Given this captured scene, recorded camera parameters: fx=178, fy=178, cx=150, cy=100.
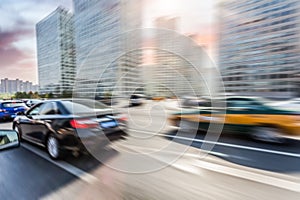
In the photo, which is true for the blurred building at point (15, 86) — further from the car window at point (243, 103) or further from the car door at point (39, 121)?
the car window at point (243, 103)

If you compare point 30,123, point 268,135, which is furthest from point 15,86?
point 268,135

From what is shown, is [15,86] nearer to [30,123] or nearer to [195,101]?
[30,123]

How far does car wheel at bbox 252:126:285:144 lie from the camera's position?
14.9 ft

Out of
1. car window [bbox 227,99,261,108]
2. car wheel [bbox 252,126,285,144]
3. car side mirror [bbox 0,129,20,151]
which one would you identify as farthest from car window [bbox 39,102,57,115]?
car wheel [bbox 252,126,285,144]

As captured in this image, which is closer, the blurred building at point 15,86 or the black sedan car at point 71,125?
the black sedan car at point 71,125

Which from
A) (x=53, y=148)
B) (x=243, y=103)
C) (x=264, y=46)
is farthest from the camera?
(x=264, y=46)

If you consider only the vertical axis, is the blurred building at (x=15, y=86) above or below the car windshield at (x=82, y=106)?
above

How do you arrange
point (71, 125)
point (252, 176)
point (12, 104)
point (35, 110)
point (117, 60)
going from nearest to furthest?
point (252, 176)
point (71, 125)
point (35, 110)
point (117, 60)
point (12, 104)

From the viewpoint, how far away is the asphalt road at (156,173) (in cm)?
241

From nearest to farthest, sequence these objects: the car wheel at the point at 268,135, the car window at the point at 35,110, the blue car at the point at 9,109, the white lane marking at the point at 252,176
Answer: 1. the white lane marking at the point at 252,176
2. the car window at the point at 35,110
3. the car wheel at the point at 268,135
4. the blue car at the point at 9,109

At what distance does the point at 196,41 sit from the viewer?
4109 millimetres

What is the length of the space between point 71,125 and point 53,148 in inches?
27.7

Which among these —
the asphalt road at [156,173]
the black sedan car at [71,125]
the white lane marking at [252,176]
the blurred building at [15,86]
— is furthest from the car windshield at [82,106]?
the blurred building at [15,86]

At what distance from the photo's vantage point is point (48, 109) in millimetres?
4039
